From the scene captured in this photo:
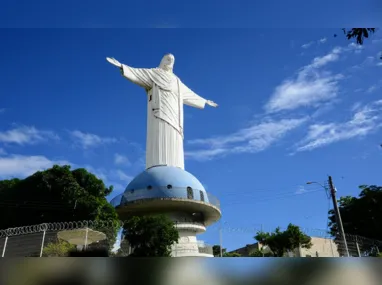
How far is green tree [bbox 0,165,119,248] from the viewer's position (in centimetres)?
2286

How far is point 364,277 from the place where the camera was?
6.45 feet

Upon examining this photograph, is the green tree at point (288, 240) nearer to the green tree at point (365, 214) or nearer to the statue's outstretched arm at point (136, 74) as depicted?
the green tree at point (365, 214)

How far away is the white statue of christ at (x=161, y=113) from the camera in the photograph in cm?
2533

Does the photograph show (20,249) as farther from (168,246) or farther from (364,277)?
(364,277)

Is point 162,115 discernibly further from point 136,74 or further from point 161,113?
point 136,74

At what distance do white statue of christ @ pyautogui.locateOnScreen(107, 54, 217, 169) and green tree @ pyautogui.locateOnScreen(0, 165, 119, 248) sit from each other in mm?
4267

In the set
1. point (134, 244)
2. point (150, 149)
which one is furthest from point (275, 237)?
point (134, 244)

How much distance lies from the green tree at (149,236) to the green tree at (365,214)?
16947 millimetres

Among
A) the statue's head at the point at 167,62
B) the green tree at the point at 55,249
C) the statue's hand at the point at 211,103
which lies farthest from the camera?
the statue's hand at the point at 211,103

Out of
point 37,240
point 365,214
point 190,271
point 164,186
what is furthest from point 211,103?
point 190,271

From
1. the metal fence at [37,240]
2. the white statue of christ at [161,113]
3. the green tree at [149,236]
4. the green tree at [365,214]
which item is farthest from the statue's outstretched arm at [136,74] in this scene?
the green tree at [365,214]

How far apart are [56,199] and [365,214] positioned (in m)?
23.3

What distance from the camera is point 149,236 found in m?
15.3

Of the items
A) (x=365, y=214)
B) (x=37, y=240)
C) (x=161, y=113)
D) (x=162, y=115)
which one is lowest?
(x=37, y=240)
